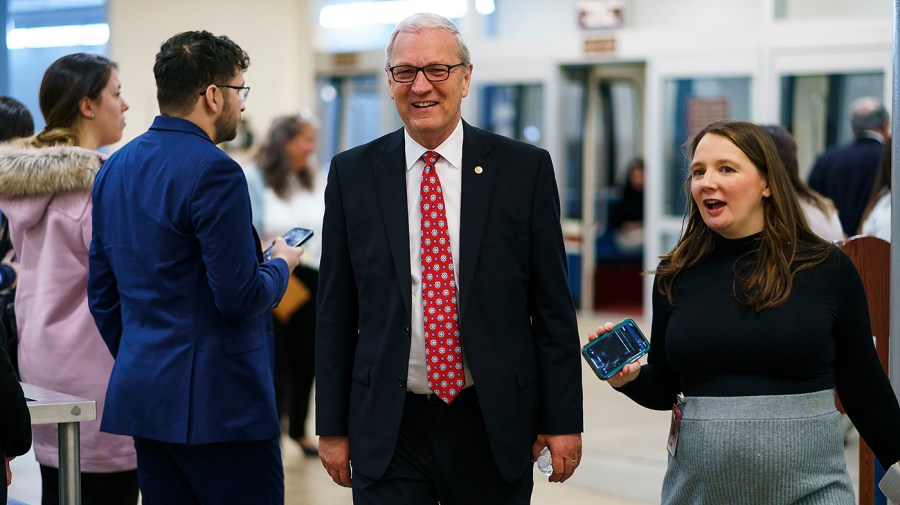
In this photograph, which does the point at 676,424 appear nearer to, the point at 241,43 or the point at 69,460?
the point at 69,460

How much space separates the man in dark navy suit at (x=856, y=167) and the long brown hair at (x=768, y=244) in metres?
4.78

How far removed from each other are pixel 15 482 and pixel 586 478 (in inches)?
109

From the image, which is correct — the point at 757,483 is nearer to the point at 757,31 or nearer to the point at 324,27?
the point at 757,31

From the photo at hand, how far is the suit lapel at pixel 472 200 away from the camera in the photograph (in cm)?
269

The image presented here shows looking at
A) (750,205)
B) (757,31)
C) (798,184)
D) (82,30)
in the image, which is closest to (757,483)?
(750,205)

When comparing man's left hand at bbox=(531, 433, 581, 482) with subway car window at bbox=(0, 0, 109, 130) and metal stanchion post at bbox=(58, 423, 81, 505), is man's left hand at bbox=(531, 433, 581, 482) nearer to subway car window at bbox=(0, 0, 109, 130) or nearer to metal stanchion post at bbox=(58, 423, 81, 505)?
metal stanchion post at bbox=(58, 423, 81, 505)

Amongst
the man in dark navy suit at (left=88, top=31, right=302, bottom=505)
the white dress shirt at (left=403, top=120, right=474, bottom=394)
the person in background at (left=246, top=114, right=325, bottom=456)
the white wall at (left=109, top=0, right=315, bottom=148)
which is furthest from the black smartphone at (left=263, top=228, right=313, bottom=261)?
the white wall at (left=109, top=0, right=315, bottom=148)

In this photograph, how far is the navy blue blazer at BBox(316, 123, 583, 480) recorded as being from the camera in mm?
2691

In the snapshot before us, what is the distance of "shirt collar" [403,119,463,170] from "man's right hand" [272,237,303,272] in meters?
0.75

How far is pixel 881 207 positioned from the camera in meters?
5.50

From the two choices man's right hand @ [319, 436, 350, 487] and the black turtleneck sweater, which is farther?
man's right hand @ [319, 436, 350, 487]

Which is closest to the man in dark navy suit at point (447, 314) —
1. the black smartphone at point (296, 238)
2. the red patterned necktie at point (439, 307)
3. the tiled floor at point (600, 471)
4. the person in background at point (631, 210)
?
the red patterned necktie at point (439, 307)

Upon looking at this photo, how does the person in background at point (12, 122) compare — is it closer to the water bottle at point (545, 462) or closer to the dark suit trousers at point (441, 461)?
the dark suit trousers at point (441, 461)

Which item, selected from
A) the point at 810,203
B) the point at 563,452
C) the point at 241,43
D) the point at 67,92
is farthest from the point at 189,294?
the point at 241,43
